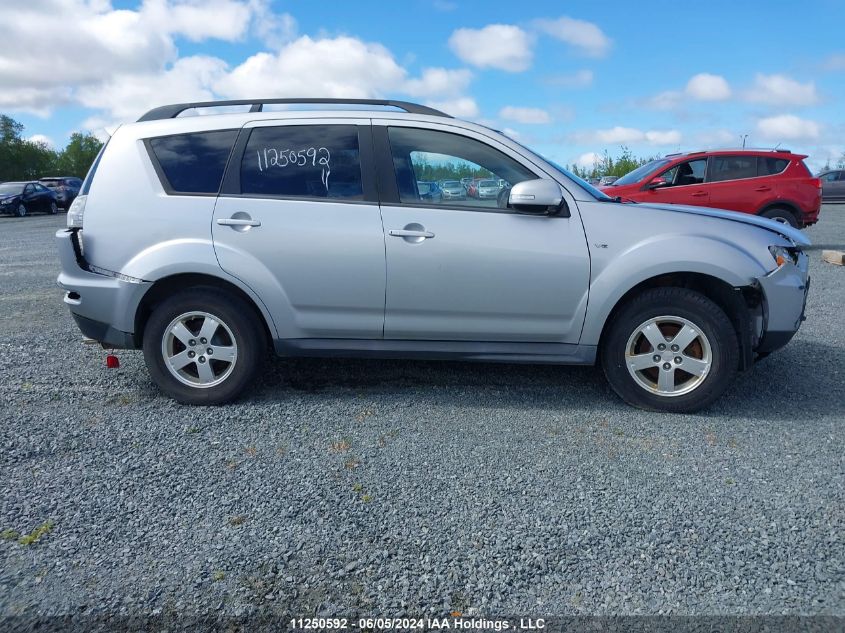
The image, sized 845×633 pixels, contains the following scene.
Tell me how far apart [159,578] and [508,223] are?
2.70 m

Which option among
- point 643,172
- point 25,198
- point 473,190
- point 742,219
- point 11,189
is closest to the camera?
point 473,190

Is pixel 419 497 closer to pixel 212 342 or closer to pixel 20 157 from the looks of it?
pixel 212 342

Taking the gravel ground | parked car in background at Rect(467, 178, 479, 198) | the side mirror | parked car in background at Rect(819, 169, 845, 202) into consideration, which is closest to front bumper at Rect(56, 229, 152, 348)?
the gravel ground

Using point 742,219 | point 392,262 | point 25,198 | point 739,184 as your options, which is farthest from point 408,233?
point 25,198

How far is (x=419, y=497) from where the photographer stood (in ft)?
10.3

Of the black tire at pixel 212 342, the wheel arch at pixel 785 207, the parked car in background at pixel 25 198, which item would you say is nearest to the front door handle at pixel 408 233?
the black tire at pixel 212 342

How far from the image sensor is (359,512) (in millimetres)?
3002

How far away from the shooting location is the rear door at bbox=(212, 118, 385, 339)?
4.12 metres

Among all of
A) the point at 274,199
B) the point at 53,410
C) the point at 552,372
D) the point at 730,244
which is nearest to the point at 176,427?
the point at 53,410

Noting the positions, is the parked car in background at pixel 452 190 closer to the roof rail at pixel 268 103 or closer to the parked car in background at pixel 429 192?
the parked car in background at pixel 429 192

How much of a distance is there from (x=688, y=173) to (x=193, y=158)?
1032cm

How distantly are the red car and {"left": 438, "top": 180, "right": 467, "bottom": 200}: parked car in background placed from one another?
338 inches

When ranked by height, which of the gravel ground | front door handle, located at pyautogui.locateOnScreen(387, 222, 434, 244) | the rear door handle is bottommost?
the gravel ground

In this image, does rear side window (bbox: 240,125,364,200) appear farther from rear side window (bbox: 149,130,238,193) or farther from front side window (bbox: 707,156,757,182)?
front side window (bbox: 707,156,757,182)
